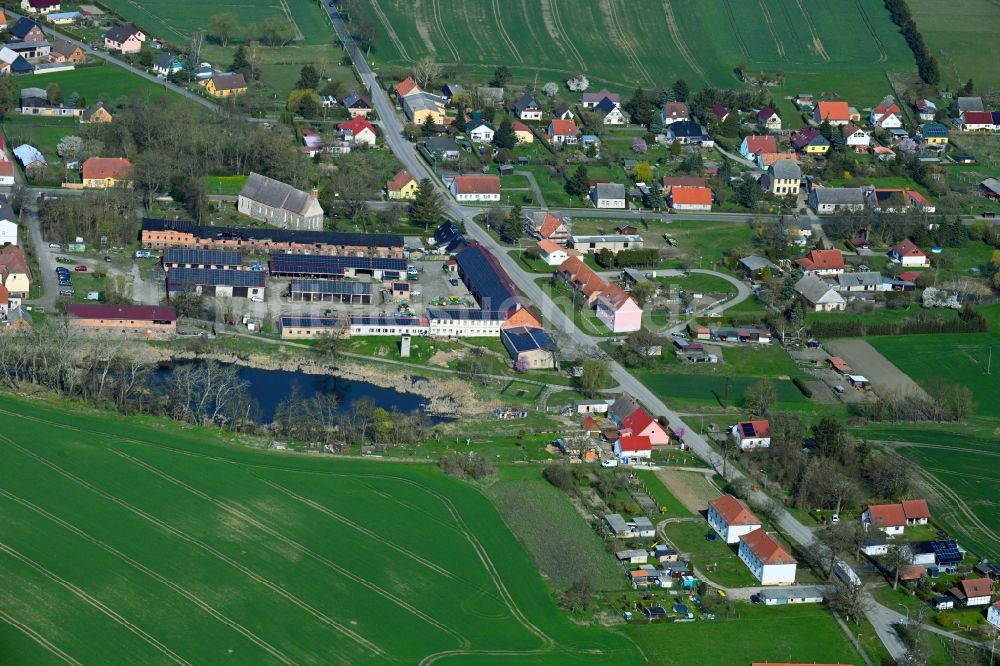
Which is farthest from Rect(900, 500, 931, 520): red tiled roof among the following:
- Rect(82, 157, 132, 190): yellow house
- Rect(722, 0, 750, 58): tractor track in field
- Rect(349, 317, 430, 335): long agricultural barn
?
Rect(722, 0, 750, 58): tractor track in field

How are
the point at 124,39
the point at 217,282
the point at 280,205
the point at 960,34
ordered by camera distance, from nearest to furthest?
the point at 217,282 < the point at 280,205 < the point at 124,39 < the point at 960,34

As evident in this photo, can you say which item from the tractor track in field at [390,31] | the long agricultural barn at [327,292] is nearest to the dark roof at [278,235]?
the long agricultural barn at [327,292]

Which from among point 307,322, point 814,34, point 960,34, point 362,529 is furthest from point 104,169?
point 960,34

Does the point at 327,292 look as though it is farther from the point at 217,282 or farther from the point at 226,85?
the point at 226,85

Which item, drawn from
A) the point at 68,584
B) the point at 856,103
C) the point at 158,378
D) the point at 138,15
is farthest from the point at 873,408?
the point at 138,15

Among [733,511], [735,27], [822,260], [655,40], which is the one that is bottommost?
[733,511]

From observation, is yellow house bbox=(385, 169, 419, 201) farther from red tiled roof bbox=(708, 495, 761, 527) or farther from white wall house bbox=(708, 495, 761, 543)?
white wall house bbox=(708, 495, 761, 543)

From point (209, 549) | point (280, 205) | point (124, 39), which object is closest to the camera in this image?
point (209, 549)

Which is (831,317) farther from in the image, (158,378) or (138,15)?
(138,15)
